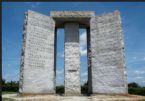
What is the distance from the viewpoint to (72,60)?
63.8ft

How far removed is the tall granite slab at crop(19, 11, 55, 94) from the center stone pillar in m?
1.24

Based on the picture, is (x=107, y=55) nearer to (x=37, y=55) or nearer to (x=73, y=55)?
(x=73, y=55)

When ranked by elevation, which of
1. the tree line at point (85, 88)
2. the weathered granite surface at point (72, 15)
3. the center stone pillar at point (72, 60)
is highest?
the weathered granite surface at point (72, 15)

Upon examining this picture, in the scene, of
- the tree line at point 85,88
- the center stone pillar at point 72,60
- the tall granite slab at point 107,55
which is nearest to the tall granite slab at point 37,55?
the center stone pillar at point 72,60

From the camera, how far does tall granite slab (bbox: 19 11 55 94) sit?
677 inches

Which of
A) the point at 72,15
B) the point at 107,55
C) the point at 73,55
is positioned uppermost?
the point at 72,15

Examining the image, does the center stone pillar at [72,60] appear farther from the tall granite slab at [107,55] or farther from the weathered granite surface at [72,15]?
the tall granite slab at [107,55]

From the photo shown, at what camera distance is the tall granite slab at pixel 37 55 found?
1720 centimetres

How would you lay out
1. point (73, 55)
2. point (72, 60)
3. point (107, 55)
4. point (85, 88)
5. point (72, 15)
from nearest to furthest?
point (107, 55) → point (72, 15) → point (72, 60) → point (73, 55) → point (85, 88)

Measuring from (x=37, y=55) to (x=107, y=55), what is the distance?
204 inches

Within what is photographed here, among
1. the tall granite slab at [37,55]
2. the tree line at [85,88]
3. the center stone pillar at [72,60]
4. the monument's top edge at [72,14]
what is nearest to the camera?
the tall granite slab at [37,55]

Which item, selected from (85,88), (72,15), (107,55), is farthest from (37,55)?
(85,88)

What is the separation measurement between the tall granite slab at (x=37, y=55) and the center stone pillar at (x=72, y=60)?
1.24 meters

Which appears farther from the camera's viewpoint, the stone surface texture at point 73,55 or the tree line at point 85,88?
the tree line at point 85,88
